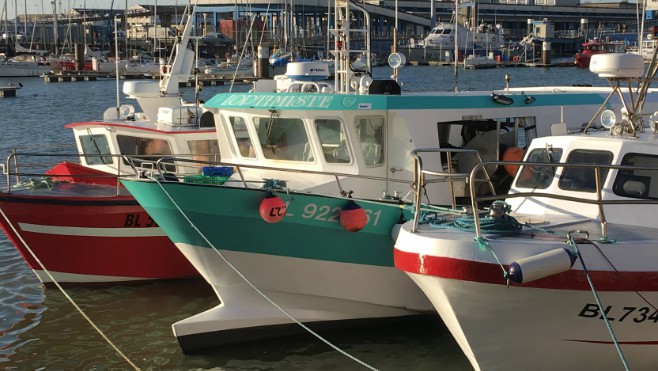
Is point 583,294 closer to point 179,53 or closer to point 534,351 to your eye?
point 534,351

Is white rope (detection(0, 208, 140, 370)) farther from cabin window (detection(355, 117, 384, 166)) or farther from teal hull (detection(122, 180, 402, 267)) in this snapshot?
cabin window (detection(355, 117, 384, 166))

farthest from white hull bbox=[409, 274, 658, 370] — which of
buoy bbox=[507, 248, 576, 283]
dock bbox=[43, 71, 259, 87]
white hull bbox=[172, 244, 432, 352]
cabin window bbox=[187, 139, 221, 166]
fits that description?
dock bbox=[43, 71, 259, 87]

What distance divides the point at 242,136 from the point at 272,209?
3063mm

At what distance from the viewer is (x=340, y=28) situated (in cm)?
1410

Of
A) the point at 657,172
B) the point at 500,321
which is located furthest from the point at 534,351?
the point at 657,172

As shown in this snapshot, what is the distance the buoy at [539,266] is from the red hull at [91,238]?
24.4 feet

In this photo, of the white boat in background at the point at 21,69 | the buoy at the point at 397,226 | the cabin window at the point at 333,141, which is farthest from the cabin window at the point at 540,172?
the white boat in background at the point at 21,69

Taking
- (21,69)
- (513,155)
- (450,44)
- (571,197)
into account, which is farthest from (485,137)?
(450,44)

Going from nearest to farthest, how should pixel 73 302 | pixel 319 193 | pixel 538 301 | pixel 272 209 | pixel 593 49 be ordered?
pixel 538 301
pixel 272 209
pixel 73 302
pixel 319 193
pixel 593 49

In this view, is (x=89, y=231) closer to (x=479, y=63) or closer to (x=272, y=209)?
(x=272, y=209)

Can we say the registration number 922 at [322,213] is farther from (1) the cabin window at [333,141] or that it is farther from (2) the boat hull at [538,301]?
(2) the boat hull at [538,301]

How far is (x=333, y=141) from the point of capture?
42.4 ft

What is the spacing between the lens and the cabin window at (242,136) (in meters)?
13.8

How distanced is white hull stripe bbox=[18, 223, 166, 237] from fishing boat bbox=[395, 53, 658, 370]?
19.3ft
